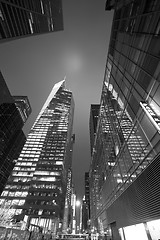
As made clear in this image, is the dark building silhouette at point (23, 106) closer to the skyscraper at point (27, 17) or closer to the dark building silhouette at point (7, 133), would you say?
the dark building silhouette at point (7, 133)

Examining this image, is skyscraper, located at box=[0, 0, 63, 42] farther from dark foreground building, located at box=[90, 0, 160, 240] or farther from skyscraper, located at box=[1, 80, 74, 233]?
skyscraper, located at box=[1, 80, 74, 233]

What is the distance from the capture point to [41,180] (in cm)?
8981

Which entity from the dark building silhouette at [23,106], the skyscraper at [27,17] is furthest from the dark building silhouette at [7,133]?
the dark building silhouette at [23,106]

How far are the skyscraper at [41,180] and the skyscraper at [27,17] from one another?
69433 millimetres

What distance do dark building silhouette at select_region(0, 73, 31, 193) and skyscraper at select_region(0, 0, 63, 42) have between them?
29593 millimetres

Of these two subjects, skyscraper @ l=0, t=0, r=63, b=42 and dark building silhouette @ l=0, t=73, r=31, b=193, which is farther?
dark building silhouette @ l=0, t=73, r=31, b=193

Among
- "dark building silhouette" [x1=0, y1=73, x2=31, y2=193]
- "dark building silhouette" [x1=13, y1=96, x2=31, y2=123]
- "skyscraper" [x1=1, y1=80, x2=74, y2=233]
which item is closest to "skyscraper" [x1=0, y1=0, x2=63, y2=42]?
"dark building silhouette" [x1=0, y1=73, x2=31, y2=193]

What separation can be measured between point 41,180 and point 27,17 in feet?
296

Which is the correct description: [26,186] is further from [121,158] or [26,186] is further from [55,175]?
[121,158]

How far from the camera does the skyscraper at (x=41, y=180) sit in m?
73.5

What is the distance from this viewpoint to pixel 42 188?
278 ft

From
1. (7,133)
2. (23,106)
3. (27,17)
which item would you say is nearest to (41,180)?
(7,133)

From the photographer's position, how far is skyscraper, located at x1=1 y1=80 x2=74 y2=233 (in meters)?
73.5

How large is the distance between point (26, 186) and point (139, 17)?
102 meters
